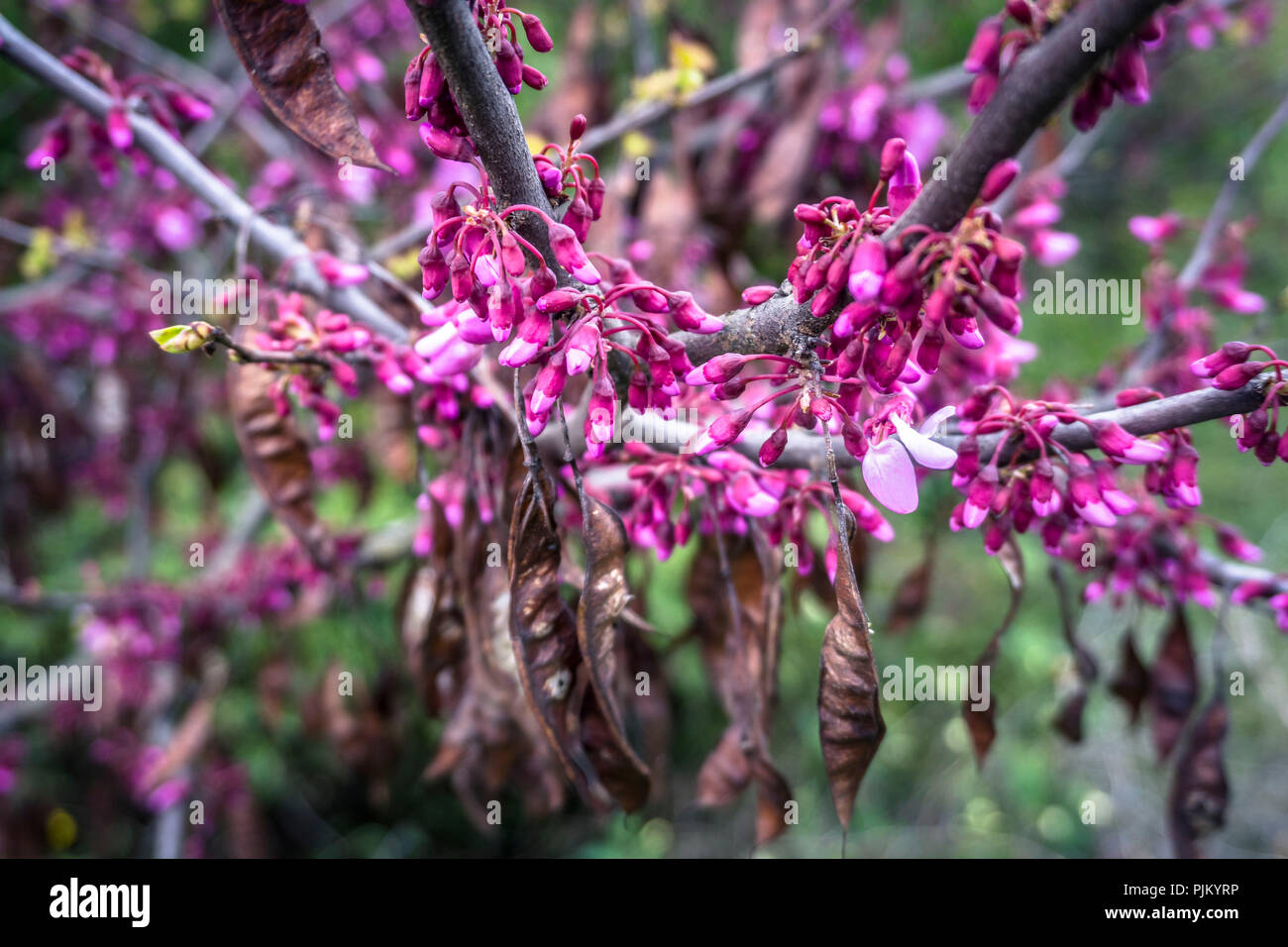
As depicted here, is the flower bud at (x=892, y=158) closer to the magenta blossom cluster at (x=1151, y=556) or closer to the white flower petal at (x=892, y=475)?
the white flower petal at (x=892, y=475)

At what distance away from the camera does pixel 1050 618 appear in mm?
4492

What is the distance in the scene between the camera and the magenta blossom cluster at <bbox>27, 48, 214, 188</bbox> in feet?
4.79

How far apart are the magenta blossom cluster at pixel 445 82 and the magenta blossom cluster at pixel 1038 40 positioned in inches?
20.9

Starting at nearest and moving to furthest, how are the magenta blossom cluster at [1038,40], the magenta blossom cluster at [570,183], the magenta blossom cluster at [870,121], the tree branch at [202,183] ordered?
the magenta blossom cluster at [1038,40]
the magenta blossom cluster at [570,183]
the tree branch at [202,183]
the magenta blossom cluster at [870,121]

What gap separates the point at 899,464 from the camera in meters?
0.90

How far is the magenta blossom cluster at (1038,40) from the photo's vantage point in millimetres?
818

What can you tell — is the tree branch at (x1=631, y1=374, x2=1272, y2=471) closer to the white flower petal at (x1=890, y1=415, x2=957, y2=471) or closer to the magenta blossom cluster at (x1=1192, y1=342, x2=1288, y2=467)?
the magenta blossom cluster at (x1=1192, y1=342, x2=1288, y2=467)

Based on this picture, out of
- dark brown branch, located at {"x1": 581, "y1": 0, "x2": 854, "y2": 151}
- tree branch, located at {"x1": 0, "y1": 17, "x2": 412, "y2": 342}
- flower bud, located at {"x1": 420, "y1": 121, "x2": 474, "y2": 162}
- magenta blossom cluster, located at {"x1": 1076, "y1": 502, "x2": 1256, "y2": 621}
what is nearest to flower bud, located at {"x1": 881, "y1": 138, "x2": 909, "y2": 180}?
flower bud, located at {"x1": 420, "y1": 121, "x2": 474, "y2": 162}

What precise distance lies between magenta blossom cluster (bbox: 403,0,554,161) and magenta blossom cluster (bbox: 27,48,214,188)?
0.98 meters

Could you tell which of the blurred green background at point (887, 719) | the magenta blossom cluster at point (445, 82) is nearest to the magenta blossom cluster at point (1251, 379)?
the magenta blossom cluster at point (445, 82)
